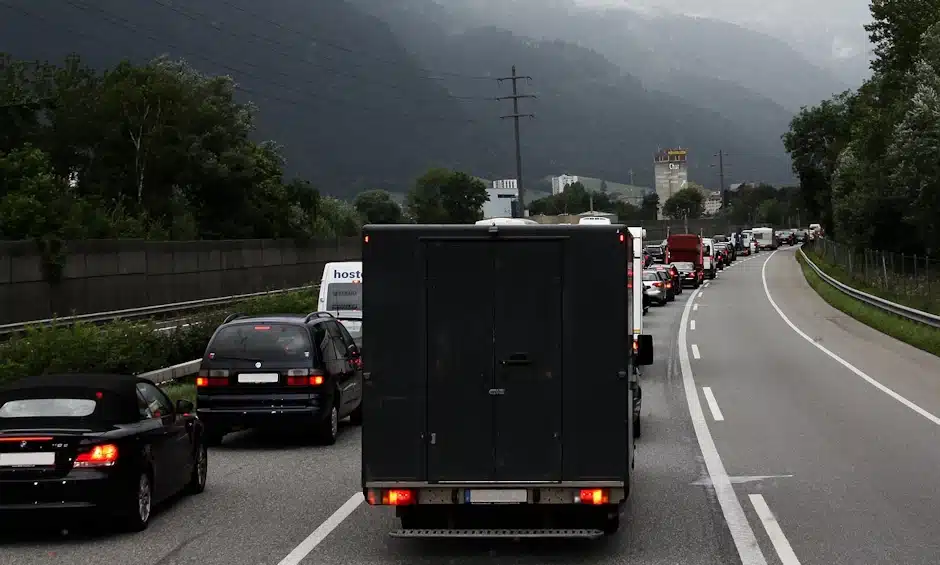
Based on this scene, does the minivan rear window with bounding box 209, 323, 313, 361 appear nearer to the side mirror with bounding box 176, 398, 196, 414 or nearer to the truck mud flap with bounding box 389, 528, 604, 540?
the side mirror with bounding box 176, 398, 196, 414

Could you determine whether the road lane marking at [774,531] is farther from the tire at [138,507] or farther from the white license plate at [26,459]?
the white license plate at [26,459]

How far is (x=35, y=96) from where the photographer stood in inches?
3027

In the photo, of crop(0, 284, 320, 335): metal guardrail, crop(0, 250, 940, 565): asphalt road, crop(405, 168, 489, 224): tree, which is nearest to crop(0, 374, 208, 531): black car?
crop(0, 250, 940, 565): asphalt road

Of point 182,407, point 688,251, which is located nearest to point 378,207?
point 688,251

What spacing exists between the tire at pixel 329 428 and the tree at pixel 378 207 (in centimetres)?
14434

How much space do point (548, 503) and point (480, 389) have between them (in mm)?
941

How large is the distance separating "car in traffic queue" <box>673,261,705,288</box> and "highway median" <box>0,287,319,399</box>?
43269 millimetres

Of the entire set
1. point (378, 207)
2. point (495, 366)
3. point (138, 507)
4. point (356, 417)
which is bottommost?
point (356, 417)

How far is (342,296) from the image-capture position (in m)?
28.6

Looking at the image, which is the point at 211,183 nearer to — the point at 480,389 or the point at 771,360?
the point at 771,360

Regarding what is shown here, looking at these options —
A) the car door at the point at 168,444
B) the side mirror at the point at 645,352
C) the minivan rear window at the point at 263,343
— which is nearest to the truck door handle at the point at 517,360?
the car door at the point at 168,444

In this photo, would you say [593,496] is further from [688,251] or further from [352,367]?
[688,251]

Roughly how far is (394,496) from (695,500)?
144 inches

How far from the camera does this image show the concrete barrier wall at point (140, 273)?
4150cm
